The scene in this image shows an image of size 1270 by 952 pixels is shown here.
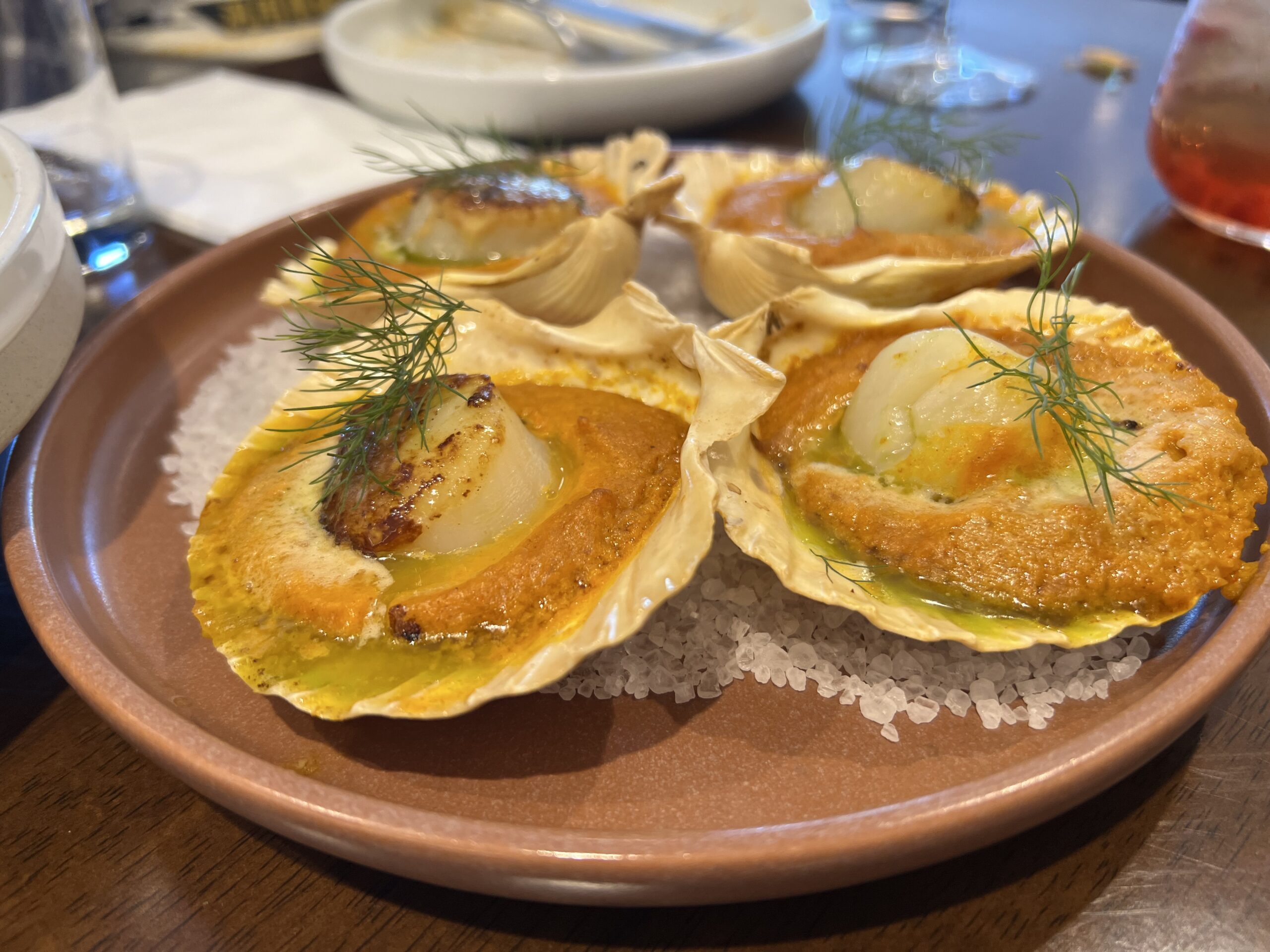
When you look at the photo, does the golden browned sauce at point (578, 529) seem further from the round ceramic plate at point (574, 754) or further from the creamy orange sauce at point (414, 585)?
the round ceramic plate at point (574, 754)

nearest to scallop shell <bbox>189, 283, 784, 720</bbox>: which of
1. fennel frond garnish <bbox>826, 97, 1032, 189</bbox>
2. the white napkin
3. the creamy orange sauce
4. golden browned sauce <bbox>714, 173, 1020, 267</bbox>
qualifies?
the creamy orange sauce

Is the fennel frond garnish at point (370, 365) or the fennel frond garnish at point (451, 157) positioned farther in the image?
the fennel frond garnish at point (451, 157)

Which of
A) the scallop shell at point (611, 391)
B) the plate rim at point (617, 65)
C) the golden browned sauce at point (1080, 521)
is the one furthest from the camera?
the plate rim at point (617, 65)

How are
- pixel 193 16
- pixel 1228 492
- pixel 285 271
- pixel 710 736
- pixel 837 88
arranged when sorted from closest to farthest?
pixel 710 736 < pixel 1228 492 < pixel 285 271 < pixel 837 88 < pixel 193 16

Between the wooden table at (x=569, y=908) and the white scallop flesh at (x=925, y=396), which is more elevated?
the white scallop flesh at (x=925, y=396)

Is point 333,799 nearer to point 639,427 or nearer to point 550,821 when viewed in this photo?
point 550,821

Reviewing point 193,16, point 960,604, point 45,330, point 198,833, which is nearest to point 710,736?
point 960,604

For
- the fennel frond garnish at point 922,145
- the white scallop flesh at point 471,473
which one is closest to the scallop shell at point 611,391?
the white scallop flesh at point 471,473
